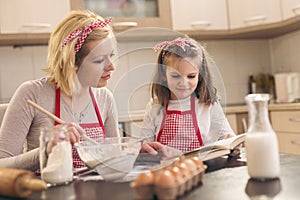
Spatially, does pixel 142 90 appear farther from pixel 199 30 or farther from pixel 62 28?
pixel 199 30

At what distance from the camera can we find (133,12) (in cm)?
268

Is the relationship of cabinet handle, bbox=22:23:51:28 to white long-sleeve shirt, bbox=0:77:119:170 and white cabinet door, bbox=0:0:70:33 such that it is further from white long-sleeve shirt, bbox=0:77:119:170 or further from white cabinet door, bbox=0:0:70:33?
white long-sleeve shirt, bbox=0:77:119:170

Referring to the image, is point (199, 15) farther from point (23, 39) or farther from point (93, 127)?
point (93, 127)

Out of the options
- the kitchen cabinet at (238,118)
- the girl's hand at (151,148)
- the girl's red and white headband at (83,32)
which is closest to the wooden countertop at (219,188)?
the girl's hand at (151,148)

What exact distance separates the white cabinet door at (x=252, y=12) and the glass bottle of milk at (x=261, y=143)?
2025 millimetres

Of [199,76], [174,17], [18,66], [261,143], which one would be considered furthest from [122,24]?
[261,143]

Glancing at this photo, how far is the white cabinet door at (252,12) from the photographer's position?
106 inches

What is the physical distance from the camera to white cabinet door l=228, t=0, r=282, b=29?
8.82 ft

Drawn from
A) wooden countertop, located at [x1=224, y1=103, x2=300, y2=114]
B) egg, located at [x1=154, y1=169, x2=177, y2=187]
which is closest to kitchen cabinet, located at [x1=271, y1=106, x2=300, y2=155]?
wooden countertop, located at [x1=224, y1=103, x2=300, y2=114]

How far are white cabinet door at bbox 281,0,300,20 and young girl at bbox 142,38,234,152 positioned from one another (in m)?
1.44

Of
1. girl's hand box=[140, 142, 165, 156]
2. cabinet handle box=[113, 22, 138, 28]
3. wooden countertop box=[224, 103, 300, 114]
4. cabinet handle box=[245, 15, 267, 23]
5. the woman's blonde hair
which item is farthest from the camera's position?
cabinet handle box=[245, 15, 267, 23]

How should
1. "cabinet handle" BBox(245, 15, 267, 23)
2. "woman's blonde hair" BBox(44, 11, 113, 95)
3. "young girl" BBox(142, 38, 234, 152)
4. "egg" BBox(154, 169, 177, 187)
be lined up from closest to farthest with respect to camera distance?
→ "egg" BBox(154, 169, 177, 187)
"young girl" BBox(142, 38, 234, 152)
"woman's blonde hair" BBox(44, 11, 113, 95)
"cabinet handle" BBox(245, 15, 267, 23)

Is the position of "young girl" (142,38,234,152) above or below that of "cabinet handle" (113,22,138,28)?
below

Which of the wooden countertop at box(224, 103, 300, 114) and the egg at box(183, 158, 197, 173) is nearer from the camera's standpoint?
the egg at box(183, 158, 197, 173)
